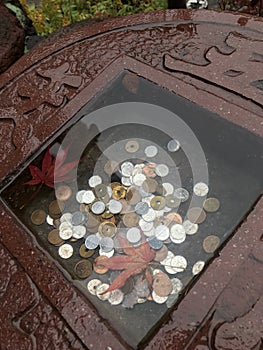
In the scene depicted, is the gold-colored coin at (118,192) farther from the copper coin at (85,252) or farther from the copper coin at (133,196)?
the copper coin at (85,252)

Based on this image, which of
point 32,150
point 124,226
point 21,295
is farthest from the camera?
point 32,150

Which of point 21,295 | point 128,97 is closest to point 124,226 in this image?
point 21,295

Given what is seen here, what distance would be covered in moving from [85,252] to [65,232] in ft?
0.30

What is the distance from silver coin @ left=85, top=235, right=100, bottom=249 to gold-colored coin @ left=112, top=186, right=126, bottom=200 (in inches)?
6.1

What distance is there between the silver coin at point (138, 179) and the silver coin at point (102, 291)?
36 cm

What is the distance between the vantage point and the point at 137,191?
5.10 feet

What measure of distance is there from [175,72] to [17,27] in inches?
42.3

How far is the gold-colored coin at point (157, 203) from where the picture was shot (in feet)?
4.93

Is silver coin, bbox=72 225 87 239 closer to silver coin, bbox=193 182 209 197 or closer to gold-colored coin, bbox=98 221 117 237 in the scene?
gold-colored coin, bbox=98 221 117 237

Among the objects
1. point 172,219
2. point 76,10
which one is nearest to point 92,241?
point 172,219

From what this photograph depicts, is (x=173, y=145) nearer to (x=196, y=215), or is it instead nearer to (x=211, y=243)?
(x=196, y=215)

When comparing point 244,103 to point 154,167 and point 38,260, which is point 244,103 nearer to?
point 154,167

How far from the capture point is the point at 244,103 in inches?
60.6

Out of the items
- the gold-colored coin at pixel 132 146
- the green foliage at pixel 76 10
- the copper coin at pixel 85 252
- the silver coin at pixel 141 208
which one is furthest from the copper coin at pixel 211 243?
the green foliage at pixel 76 10
